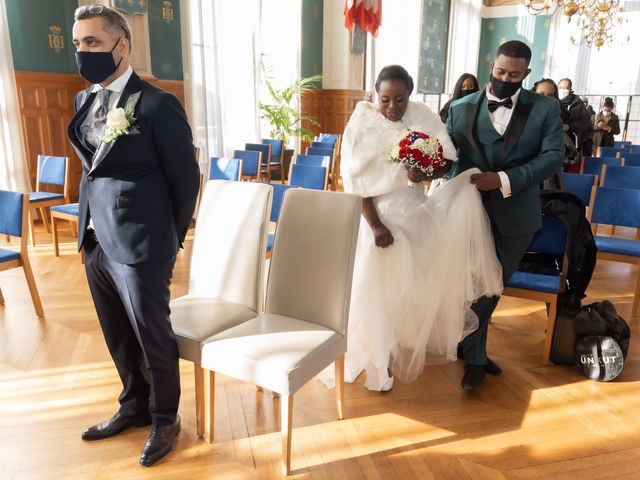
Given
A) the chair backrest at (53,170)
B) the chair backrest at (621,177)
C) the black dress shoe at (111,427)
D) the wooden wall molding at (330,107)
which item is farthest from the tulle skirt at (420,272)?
the wooden wall molding at (330,107)

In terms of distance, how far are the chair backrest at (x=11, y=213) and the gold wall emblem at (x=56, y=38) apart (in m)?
3.88

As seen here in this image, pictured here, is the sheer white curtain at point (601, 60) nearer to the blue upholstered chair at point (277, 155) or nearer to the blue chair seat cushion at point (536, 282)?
the blue upholstered chair at point (277, 155)

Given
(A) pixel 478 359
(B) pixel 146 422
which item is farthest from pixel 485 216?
(B) pixel 146 422

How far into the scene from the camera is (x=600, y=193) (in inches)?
153

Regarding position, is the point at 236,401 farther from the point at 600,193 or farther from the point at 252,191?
the point at 600,193

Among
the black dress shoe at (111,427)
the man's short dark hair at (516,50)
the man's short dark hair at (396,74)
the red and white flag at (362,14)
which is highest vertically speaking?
the red and white flag at (362,14)

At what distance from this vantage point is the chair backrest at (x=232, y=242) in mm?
2320

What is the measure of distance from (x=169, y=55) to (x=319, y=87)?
13.8 feet

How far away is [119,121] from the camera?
180 centimetres

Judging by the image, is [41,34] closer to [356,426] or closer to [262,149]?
[262,149]

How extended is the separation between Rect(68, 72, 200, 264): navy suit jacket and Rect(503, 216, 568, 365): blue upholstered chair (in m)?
1.99

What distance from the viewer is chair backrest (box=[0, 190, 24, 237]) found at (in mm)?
3496

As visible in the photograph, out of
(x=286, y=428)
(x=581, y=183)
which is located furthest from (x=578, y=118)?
(x=286, y=428)

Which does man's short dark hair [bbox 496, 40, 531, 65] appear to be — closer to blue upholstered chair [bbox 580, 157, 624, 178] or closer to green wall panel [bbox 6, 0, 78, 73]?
blue upholstered chair [bbox 580, 157, 624, 178]
